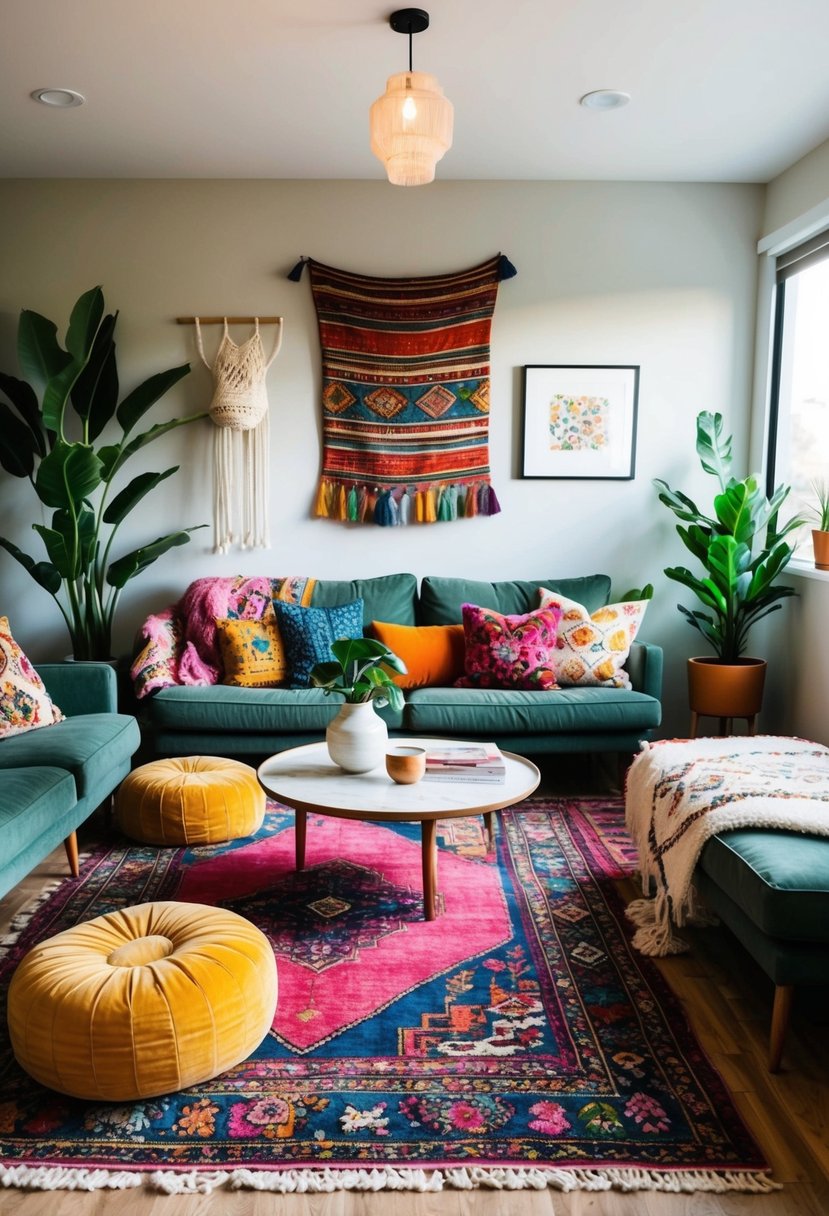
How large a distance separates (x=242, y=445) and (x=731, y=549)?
2.34 m

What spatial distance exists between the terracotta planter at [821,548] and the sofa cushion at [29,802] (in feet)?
9.91

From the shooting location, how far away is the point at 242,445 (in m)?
4.61

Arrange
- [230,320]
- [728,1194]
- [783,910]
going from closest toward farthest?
1. [728,1194]
2. [783,910]
3. [230,320]

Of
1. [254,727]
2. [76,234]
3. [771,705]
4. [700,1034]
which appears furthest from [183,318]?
[700,1034]

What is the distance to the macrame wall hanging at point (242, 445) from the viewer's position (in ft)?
14.6

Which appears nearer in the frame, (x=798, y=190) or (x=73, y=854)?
(x=73, y=854)

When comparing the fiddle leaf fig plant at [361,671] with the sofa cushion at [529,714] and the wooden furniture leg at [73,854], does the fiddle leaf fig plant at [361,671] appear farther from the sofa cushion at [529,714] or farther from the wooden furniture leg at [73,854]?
the wooden furniture leg at [73,854]

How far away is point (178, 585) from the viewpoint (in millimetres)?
4684

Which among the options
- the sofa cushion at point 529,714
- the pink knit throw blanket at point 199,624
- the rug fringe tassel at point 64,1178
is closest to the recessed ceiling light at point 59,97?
the pink knit throw blanket at point 199,624

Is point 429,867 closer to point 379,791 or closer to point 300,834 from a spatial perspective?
point 379,791

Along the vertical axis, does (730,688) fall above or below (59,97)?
below

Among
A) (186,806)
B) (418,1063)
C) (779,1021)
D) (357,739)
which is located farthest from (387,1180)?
(186,806)

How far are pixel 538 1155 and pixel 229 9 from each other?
3.16 metres

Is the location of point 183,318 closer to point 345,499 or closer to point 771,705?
point 345,499
